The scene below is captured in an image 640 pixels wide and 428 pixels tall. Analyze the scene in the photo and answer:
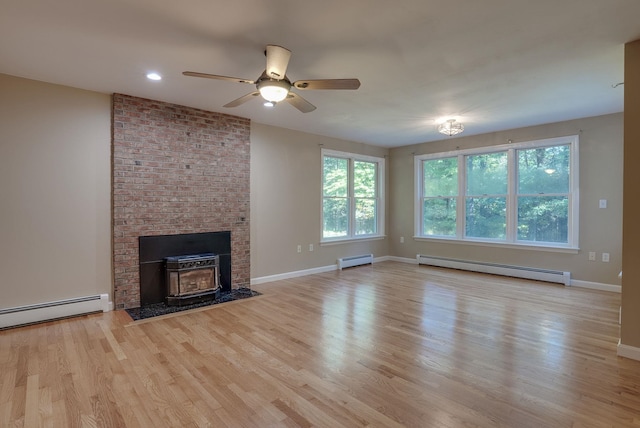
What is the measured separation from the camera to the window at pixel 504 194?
16.8 ft

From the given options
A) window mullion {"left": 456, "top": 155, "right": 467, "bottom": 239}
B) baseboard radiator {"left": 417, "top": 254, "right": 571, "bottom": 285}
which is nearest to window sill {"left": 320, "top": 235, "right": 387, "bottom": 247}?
baseboard radiator {"left": 417, "top": 254, "right": 571, "bottom": 285}

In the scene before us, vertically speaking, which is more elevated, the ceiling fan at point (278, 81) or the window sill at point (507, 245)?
the ceiling fan at point (278, 81)

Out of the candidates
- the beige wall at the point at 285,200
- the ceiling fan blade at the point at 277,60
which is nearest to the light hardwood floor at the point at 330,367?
the beige wall at the point at 285,200

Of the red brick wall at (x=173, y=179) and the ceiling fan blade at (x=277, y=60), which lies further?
the red brick wall at (x=173, y=179)

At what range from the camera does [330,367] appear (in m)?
2.49

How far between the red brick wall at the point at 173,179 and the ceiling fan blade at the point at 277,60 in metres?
2.34

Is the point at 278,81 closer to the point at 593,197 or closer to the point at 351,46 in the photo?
the point at 351,46

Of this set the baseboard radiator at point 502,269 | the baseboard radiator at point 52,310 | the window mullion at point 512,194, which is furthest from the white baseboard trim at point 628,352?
the baseboard radiator at point 52,310

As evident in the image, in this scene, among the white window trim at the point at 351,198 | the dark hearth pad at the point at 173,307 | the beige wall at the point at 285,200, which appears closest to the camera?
the dark hearth pad at the point at 173,307

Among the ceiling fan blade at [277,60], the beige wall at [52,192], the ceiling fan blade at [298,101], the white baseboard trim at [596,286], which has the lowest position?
the white baseboard trim at [596,286]

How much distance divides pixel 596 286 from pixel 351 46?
16.5 feet

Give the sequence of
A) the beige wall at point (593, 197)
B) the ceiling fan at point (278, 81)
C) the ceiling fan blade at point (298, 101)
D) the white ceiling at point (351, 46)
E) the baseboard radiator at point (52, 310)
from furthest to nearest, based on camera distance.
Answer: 1. the beige wall at point (593, 197)
2. the baseboard radiator at point (52, 310)
3. the ceiling fan blade at point (298, 101)
4. the ceiling fan at point (278, 81)
5. the white ceiling at point (351, 46)

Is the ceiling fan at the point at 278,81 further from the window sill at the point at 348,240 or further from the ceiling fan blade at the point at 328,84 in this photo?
the window sill at the point at 348,240

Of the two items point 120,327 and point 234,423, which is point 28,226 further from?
point 234,423
